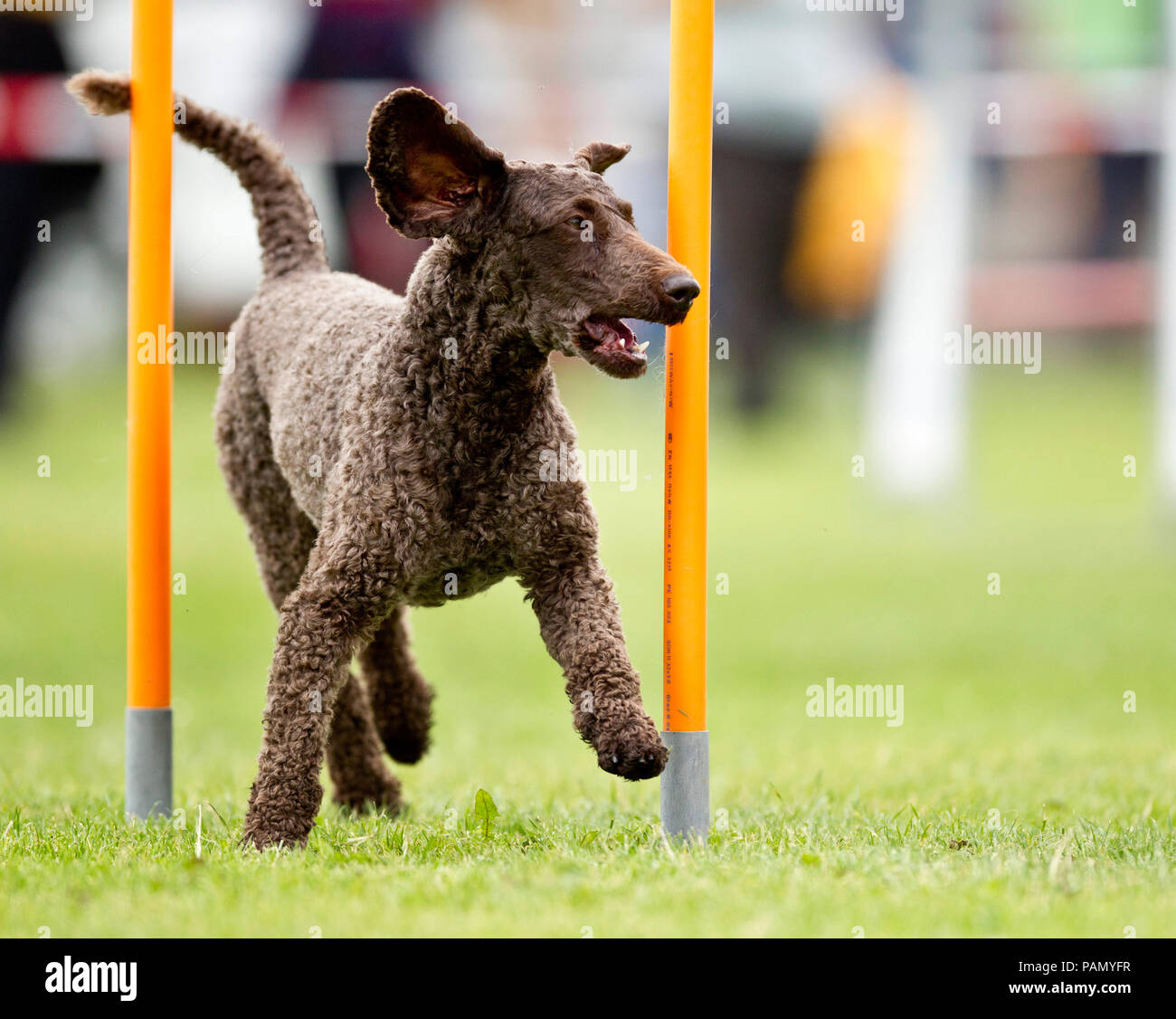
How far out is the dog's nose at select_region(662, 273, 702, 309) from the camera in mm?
4031

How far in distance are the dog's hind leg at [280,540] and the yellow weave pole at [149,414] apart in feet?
1.15

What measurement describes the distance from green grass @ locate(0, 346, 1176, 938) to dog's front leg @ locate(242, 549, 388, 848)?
6.8 inches

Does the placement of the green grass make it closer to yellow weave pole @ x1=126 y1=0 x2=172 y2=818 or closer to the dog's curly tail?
yellow weave pole @ x1=126 y1=0 x2=172 y2=818

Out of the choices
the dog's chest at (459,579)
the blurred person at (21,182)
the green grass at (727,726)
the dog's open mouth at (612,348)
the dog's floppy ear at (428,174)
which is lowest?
the green grass at (727,726)

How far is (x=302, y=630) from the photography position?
439 cm

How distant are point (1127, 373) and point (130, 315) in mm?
25945

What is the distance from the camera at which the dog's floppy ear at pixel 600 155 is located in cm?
459

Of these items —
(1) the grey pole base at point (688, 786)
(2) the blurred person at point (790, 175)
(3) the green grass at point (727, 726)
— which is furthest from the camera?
(2) the blurred person at point (790, 175)

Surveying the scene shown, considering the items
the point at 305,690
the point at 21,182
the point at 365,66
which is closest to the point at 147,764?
the point at 305,690

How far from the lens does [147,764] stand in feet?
16.9

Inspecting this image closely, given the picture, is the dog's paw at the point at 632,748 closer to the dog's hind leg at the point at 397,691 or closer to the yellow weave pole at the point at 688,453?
the yellow weave pole at the point at 688,453

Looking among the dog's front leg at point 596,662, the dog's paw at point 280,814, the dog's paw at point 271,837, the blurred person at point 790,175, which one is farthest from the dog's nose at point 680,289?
the blurred person at point 790,175

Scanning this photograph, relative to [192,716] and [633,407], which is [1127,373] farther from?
[192,716]
